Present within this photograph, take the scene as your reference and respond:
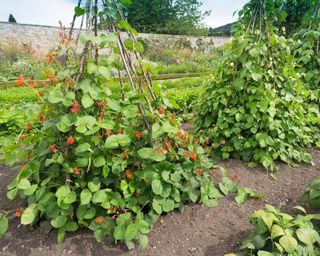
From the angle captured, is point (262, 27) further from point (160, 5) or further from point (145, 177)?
point (160, 5)

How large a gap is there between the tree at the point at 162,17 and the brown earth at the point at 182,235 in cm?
2854

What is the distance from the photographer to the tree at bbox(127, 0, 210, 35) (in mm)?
27562

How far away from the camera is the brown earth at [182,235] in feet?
4.51

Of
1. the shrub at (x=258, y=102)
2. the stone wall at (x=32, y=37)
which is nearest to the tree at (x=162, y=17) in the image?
the stone wall at (x=32, y=37)

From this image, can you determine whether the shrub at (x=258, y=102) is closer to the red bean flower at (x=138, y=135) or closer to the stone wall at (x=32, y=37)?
the red bean flower at (x=138, y=135)

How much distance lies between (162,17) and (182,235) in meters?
30.6

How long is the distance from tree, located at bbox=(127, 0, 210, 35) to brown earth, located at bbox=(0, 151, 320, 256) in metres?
28.5

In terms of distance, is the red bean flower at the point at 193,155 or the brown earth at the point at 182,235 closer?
the brown earth at the point at 182,235

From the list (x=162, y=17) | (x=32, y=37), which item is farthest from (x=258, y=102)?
(x=162, y=17)

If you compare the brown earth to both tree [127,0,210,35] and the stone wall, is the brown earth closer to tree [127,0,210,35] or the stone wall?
the stone wall

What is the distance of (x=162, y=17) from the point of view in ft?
94.4

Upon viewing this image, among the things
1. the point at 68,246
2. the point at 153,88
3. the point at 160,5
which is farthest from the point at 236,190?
the point at 160,5

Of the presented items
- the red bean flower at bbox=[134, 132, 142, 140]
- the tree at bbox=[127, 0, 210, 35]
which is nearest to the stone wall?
the tree at bbox=[127, 0, 210, 35]

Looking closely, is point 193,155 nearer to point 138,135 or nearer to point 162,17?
point 138,135
